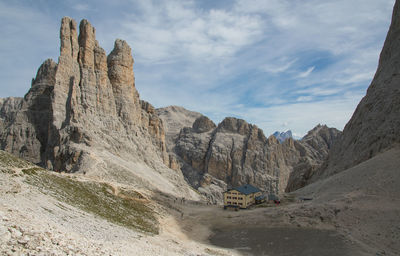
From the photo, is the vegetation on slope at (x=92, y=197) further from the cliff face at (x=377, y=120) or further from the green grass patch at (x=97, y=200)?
the cliff face at (x=377, y=120)

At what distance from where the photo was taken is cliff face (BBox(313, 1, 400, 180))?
54312 mm

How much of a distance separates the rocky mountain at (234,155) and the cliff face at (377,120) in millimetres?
69008

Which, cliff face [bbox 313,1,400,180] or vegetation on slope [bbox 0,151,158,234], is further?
cliff face [bbox 313,1,400,180]

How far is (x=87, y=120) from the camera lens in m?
71.1

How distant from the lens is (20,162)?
116 feet

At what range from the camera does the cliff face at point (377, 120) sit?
2138 inches

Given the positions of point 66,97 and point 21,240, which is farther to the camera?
point 66,97

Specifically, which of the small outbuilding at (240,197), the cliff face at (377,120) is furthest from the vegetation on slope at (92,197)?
the cliff face at (377,120)

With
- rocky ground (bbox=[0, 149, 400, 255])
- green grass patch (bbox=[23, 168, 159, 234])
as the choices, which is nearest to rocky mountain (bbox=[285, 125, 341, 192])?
rocky ground (bbox=[0, 149, 400, 255])

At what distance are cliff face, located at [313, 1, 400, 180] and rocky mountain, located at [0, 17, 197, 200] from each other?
45.4m

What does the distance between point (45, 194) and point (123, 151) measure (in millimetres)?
47145

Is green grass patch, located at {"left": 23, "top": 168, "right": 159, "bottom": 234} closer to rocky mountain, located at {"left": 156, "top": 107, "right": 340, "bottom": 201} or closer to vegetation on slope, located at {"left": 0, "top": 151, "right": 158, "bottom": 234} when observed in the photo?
vegetation on slope, located at {"left": 0, "top": 151, "right": 158, "bottom": 234}

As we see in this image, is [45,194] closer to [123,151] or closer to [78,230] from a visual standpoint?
[78,230]

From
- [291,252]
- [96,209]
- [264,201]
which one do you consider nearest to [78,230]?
[96,209]
